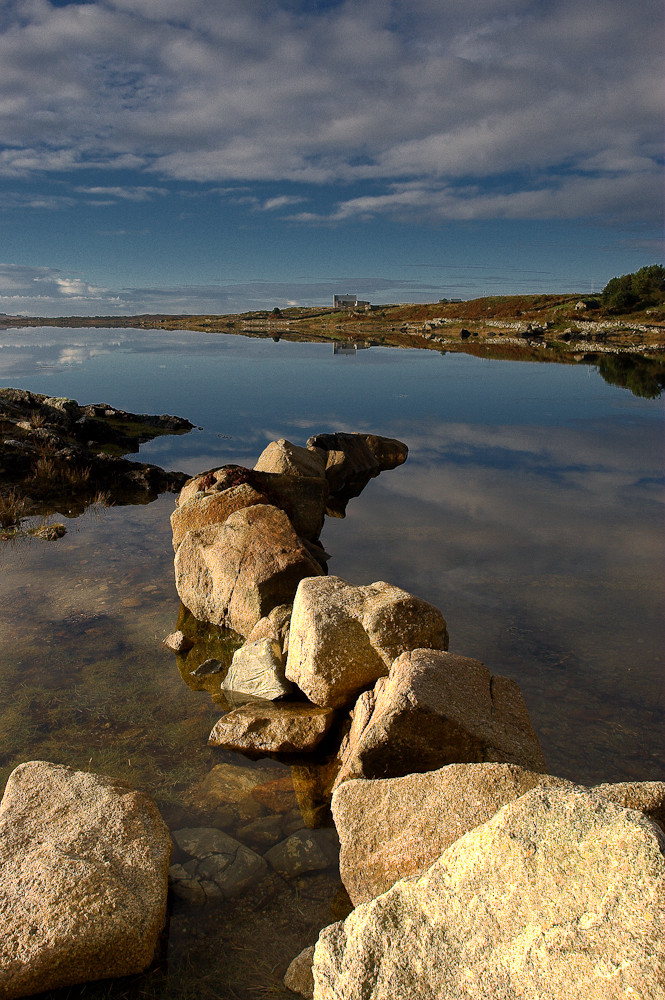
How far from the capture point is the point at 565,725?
28.3 ft

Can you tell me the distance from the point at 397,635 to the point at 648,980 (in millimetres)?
5159

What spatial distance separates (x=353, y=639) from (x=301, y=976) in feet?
12.0

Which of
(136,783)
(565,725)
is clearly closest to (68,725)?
(136,783)

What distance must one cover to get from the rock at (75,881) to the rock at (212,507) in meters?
7.04

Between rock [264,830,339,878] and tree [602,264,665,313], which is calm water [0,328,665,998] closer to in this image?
rock [264,830,339,878]

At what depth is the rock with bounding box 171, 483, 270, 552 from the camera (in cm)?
1313

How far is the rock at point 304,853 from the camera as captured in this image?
6293 millimetres

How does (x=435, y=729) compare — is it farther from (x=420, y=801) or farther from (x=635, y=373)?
(x=635, y=373)

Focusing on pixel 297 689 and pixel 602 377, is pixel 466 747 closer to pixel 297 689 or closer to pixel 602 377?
pixel 297 689

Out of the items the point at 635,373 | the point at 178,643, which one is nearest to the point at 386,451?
the point at 178,643

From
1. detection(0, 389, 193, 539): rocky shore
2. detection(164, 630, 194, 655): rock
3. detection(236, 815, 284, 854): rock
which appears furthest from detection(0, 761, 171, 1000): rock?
detection(0, 389, 193, 539): rocky shore

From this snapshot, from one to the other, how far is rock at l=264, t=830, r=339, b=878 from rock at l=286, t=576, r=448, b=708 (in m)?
1.82

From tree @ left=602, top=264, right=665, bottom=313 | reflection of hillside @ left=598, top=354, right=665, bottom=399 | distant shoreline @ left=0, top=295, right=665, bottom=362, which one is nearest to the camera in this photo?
reflection of hillside @ left=598, top=354, right=665, bottom=399

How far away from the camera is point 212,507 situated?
43.8ft
